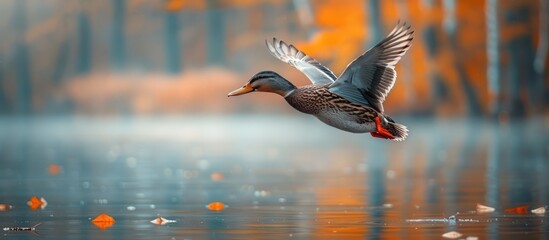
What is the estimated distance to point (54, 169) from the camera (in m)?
18.1

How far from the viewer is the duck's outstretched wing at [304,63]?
1175cm

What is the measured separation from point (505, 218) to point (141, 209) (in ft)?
10.3

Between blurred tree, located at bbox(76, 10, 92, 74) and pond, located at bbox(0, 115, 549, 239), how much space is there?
24085 mm

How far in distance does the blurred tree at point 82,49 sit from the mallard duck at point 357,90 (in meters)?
42.4

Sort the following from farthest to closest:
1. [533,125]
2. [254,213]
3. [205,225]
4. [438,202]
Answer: [533,125] < [438,202] < [254,213] < [205,225]

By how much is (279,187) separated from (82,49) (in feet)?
136

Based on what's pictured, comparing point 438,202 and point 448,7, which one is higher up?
point 448,7

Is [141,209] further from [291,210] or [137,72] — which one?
[137,72]

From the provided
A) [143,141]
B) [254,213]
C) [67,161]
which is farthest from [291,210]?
[143,141]

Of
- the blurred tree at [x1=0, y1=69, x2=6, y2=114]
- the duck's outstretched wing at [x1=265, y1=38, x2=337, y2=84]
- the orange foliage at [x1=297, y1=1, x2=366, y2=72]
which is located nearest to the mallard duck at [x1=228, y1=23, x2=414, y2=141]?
the duck's outstretched wing at [x1=265, y1=38, x2=337, y2=84]

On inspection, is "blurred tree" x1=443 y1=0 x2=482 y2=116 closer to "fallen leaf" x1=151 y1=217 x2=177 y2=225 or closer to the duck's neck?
the duck's neck

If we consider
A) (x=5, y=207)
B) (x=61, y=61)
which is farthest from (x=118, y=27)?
(x=5, y=207)

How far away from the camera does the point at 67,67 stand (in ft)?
177

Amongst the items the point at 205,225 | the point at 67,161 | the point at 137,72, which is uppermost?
the point at 137,72
